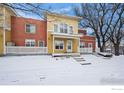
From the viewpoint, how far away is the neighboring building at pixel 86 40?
426 centimetres

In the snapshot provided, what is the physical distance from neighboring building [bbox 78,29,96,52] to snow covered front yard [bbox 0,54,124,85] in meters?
0.18

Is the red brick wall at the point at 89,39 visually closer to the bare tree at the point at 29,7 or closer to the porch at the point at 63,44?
the porch at the point at 63,44

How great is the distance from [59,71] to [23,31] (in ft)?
2.59

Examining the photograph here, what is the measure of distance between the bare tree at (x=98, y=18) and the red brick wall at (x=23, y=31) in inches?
22.5

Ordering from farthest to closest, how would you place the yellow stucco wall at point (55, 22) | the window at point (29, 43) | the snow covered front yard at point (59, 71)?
the yellow stucco wall at point (55, 22)
the window at point (29, 43)
the snow covered front yard at point (59, 71)

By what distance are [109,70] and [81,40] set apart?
2.03 ft

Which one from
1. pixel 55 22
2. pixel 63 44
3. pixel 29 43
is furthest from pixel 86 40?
pixel 29 43

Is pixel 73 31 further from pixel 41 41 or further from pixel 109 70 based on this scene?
pixel 109 70

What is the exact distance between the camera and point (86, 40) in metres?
4.32

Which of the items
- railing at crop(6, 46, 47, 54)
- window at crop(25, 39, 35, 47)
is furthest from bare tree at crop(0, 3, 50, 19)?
railing at crop(6, 46, 47, 54)

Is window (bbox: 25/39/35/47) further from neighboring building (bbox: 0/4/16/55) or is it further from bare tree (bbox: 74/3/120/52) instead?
bare tree (bbox: 74/3/120/52)

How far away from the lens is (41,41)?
4223mm

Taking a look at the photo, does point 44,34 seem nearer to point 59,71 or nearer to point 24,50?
point 24,50

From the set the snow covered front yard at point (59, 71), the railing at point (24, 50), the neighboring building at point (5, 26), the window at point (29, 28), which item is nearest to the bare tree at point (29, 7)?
the neighboring building at point (5, 26)
